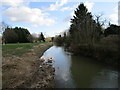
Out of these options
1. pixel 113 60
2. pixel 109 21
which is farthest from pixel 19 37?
pixel 113 60

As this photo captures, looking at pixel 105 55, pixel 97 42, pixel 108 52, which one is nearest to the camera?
pixel 108 52

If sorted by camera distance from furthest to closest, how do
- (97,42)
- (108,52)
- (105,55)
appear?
(97,42) → (105,55) → (108,52)

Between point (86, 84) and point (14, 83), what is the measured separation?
14.5ft

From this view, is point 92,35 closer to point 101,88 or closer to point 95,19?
point 95,19

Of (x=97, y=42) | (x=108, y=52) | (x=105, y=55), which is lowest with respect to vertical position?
(x=105, y=55)

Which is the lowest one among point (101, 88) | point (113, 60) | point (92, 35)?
point (101, 88)

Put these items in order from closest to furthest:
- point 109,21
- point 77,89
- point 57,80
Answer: point 77,89 < point 57,80 < point 109,21

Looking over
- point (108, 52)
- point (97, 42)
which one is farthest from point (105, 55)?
point (97, 42)

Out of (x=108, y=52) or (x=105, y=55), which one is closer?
(x=108, y=52)

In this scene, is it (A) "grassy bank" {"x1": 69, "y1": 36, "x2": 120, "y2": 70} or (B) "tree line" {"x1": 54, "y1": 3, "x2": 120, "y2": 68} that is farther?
(B) "tree line" {"x1": 54, "y1": 3, "x2": 120, "y2": 68}

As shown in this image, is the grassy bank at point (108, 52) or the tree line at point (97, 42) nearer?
the grassy bank at point (108, 52)

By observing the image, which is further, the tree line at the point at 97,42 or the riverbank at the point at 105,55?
the tree line at the point at 97,42

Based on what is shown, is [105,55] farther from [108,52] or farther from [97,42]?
[97,42]

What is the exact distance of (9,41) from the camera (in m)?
54.6
